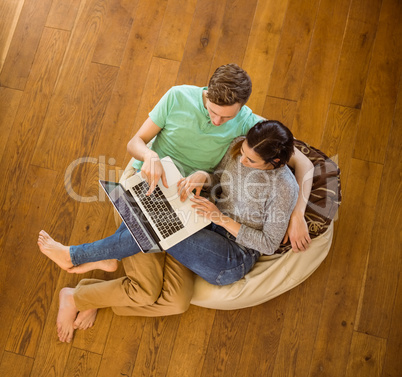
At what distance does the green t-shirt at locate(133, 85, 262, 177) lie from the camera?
1.76 m

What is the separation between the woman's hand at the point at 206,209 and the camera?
1.73m

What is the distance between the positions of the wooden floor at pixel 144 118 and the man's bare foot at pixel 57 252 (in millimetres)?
141

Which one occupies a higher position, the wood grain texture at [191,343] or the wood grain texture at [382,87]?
the wood grain texture at [382,87]

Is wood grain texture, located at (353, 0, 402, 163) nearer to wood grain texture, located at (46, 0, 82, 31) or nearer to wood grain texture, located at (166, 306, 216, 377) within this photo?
wood grain texture, located at (166, 306, 216, 377)

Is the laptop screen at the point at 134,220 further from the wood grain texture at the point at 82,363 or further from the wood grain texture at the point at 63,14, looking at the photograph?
the wood grain texture at the point at 63,14

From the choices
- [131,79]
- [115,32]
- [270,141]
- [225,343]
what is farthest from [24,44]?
[225,343]

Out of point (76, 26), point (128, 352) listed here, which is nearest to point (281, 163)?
point (128, 352)

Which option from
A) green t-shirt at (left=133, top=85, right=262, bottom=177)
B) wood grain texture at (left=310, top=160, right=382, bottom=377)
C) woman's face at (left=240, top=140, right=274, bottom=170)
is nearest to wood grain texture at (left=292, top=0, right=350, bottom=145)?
wood grain texture at (left=310, top=160, right=382, bottom=377)

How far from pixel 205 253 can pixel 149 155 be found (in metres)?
0.51

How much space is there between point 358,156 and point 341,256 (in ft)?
1.89

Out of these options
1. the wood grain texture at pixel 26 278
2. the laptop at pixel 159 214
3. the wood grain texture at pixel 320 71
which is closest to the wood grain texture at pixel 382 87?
the wood grain texture at pixel 320 71

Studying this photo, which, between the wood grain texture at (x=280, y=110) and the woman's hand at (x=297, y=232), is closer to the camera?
the woman's hand at (x=297, y=232)

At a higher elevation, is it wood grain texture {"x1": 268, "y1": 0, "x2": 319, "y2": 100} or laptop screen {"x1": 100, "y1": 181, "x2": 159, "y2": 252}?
wood grain texture {"x1": 268, "y1": 0, "x2": 319, "y2": 100}

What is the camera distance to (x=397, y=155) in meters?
2.22
